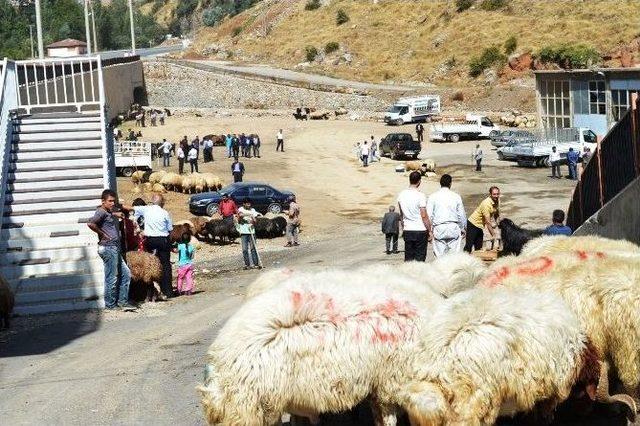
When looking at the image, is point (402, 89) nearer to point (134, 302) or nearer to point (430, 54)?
point (430, 54)

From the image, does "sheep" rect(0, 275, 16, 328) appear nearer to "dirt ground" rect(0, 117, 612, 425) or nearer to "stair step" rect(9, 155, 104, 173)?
"dirt ground" rect(0, 117, 612, 425)

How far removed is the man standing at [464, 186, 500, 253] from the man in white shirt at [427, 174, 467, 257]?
3.76 metres

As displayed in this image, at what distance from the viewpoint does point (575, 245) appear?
10.8 m

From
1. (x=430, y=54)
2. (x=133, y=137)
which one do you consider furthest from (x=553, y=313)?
(x=430, y=54)

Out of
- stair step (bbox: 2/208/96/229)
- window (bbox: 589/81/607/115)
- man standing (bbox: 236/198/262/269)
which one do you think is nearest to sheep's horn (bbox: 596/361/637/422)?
stair step (bbox: 2/208/96/229)

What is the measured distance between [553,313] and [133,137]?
53441 mm

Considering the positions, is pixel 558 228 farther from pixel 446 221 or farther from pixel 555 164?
pixel 555 164

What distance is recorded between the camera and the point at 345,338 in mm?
8656

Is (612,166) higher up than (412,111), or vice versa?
(412,111)

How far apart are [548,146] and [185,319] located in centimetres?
3545

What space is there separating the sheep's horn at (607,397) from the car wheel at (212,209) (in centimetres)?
2623

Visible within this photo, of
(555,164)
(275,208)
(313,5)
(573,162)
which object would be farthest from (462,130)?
(313,5)

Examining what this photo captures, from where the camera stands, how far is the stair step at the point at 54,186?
1973 centimetres

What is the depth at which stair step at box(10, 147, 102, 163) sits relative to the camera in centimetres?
2061
